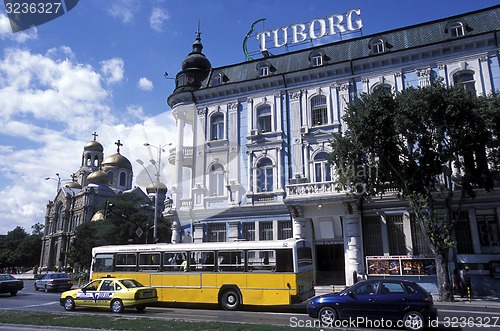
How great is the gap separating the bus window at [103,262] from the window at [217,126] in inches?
498

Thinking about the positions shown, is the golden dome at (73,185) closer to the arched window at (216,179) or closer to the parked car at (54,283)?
the parked car at (54,283)

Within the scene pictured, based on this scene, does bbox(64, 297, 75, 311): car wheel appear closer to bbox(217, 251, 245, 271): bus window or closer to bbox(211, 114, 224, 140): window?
bbox(217, 251, 245, 271): bus window

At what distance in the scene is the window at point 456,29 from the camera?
25.2 m

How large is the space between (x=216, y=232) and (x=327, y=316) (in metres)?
16.3

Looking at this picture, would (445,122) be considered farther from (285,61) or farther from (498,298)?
(285,61)

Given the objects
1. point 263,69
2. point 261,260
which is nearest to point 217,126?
point 263,69

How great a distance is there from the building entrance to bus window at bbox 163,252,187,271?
10.3 metres

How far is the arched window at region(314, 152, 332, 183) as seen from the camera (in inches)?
1026

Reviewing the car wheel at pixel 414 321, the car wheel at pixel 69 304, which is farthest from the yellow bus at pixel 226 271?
the car wheel at pixel 414 321

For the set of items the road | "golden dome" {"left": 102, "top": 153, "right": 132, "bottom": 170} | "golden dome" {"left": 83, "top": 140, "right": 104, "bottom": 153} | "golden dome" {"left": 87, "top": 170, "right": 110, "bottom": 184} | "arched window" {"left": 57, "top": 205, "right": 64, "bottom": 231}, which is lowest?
the road

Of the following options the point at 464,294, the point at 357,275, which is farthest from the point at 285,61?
the point at 464,294

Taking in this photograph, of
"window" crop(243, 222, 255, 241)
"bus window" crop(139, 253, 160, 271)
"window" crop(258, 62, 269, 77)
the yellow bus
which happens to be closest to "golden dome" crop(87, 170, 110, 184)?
"window" crop(258, 62, 269, 77)

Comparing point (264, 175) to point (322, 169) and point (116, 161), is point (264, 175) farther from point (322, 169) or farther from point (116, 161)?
point (116, 161)

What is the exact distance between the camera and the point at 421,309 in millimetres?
11391
